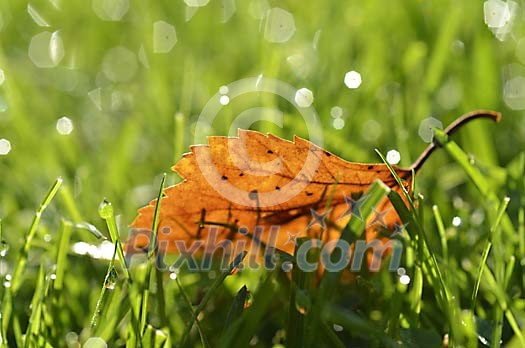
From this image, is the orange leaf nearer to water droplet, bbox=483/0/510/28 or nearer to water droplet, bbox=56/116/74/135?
water droplet, bbox=56/116/74/135

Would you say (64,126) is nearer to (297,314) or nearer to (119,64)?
(119,64)

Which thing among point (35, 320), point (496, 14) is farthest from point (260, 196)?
point (496, 14)

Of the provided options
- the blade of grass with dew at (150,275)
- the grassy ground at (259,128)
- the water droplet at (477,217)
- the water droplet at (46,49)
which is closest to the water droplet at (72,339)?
the grassy ground at (259,128)

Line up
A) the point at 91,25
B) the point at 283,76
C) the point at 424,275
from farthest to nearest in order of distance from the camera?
the point at 91,25, the point at 283,76, the point at 424,275

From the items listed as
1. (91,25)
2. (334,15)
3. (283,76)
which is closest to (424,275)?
(283,76)

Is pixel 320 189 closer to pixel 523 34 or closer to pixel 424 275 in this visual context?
pixel 424 275

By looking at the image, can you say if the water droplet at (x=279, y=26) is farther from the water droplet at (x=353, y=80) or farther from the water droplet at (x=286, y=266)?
the water droplet at (x=286, y=266)
